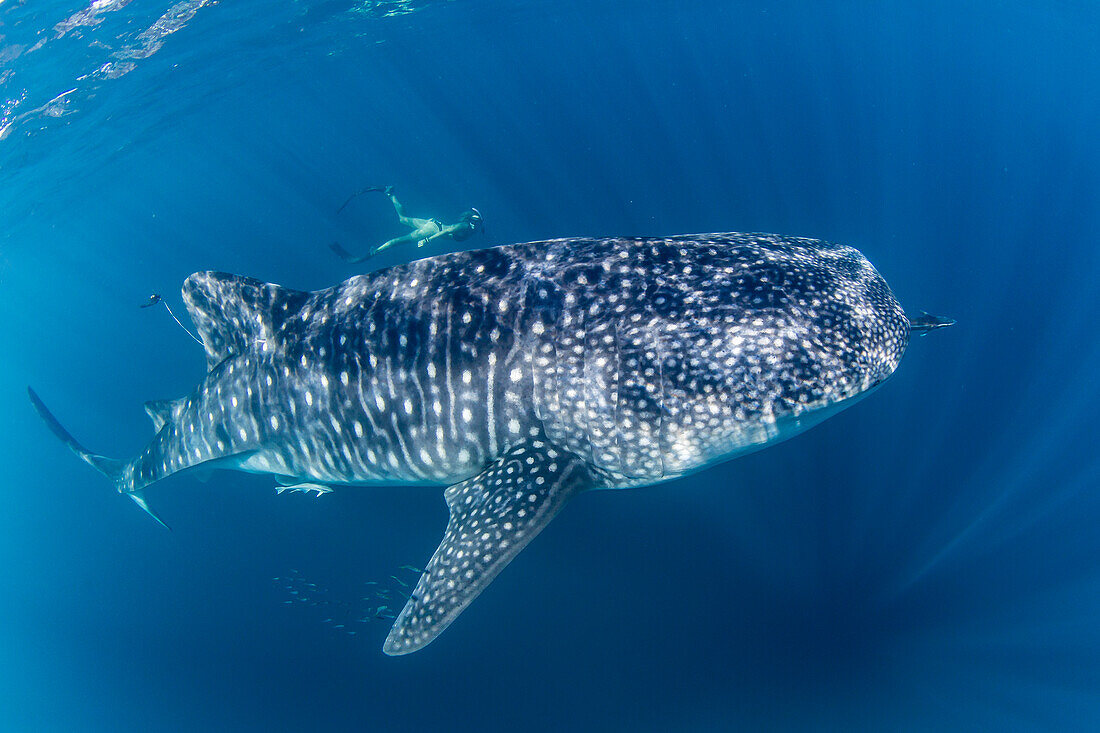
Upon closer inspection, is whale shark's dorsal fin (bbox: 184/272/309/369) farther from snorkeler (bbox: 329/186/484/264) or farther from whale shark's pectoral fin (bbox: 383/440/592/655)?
snorkeler (bbox: 329/186/484/264)

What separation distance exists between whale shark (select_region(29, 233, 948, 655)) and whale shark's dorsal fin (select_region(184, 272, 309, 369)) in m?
0.28

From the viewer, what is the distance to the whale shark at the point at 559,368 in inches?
159

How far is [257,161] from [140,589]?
227ft

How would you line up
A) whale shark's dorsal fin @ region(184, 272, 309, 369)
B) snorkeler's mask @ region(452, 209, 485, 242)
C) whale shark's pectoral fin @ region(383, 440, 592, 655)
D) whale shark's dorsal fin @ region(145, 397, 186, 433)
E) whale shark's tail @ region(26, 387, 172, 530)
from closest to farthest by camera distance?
whale shark's pectoral fin @ region(383, 440, 592, 655), whale shark's dorsal fin @ region(184, 272, 309, 369), whale shark's dorsal fin @ region(145, 397, 186, 433), whale shark's tail @ region(26, 387, 172, 530), snorkeler's mask @ region(452, 209, 485, 242)

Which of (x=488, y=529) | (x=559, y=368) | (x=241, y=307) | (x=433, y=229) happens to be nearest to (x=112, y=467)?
Result: (x=241, y=307)

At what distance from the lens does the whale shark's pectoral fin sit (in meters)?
4.14

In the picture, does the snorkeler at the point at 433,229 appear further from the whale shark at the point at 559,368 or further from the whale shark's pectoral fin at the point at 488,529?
the whale shark's pectoral fin at the point at 488,529

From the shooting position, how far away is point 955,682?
764 centimetres

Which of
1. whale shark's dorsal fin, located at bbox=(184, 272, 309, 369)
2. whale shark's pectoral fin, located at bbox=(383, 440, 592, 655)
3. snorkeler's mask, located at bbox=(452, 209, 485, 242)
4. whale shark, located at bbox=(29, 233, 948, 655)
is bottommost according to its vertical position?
snorkeler's mask, located at bbox=(452, 209, 485, 242)

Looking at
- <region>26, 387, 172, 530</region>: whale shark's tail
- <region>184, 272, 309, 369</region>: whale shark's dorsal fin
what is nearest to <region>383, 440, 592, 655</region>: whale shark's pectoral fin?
<region>184, 272, 309, 369</region>: whale shark's dorsal fin

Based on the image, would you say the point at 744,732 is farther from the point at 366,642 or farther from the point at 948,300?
the point at 948,300

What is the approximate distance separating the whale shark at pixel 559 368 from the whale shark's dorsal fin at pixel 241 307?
0.28 meters

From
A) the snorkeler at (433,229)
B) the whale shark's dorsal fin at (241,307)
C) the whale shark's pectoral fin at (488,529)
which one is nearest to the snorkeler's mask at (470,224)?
the snorkeler at (433,229)

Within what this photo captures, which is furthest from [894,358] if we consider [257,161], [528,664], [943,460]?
[257,161]
